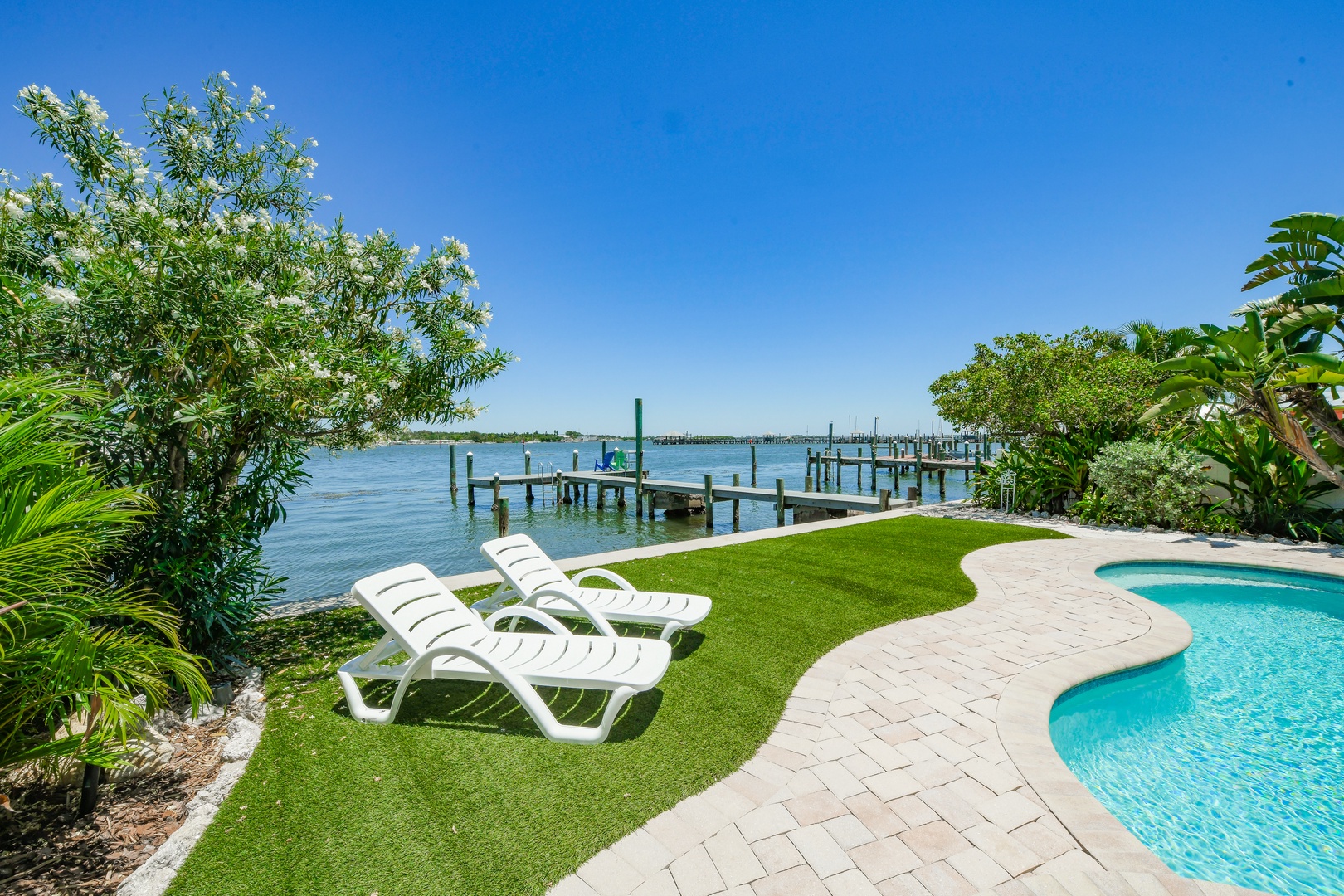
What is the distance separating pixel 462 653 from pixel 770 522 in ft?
63.9

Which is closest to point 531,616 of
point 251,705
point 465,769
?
point 465,769

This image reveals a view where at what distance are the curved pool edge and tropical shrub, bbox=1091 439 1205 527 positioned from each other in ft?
18.6

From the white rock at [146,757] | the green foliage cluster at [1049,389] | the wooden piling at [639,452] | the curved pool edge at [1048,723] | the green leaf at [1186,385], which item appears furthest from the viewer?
the wooden piling at [639,452]

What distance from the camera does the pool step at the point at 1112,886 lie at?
209 cm

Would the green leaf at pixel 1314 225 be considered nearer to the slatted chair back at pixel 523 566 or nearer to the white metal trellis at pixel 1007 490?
the white metal trellis at pixel 1007 490

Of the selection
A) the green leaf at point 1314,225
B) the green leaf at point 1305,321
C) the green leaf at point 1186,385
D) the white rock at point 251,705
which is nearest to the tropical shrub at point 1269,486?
the green leaf at point 1186,385

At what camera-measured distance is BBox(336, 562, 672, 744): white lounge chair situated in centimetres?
316

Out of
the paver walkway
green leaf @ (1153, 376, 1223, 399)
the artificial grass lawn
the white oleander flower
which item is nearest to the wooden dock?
green leaf @ (1153, 376, 1223, 399)

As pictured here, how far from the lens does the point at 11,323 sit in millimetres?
3150

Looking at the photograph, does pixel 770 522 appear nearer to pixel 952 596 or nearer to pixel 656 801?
pixel 952 596

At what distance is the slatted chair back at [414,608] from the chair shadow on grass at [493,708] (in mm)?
441

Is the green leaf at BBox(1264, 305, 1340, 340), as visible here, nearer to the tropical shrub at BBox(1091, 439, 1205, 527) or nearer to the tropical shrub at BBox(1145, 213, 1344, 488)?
the tropical shrub at BBox(1145, 213, 1344, 488)

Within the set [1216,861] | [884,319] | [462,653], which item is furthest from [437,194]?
[884,319]

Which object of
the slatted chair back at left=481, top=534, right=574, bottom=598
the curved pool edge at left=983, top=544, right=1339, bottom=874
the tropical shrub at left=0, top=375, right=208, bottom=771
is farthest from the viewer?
the slatted chair back at left=481, top=534, right=574, bottom=598
